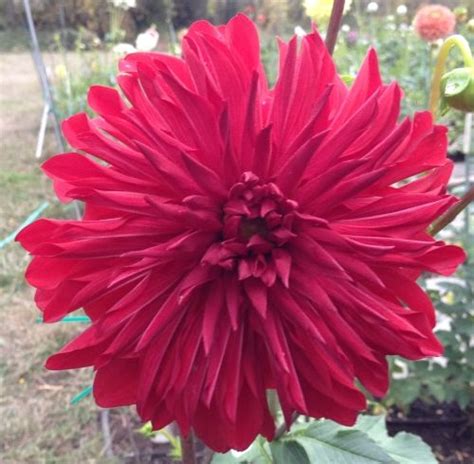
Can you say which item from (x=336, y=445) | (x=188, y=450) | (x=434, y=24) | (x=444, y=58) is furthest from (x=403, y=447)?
(x=434, y=24)

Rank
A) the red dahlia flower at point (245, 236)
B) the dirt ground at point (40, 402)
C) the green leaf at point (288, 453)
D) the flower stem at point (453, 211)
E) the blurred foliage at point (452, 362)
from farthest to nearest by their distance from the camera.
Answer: the dirt ground at point (40, 402), the blurred foliage at point (452, 362), the green leaf at point (288, 453), the flower stem at point (453, 211), the red dahlia flower at point (245, 236)

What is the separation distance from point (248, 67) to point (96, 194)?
0.13 meters

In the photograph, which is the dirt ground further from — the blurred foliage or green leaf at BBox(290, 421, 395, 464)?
green leaf at BBox(290, 421, 395, 464)

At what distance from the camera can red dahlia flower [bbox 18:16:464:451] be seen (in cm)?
43

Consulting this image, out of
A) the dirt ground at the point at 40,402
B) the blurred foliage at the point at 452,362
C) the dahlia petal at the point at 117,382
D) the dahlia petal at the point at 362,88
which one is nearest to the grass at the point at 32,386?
the dirt ground at the point at 40,402

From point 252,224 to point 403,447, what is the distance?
558 mm

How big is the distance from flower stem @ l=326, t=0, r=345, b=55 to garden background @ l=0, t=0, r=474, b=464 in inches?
2.3

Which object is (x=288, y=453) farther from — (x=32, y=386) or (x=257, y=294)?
(x=32, y=386)

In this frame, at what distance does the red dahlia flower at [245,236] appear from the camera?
1.41ft

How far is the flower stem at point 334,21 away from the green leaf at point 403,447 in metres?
0.50

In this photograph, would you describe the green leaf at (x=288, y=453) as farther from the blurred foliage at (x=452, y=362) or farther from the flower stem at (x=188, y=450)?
the blurred foliage at (x=452, y=362)

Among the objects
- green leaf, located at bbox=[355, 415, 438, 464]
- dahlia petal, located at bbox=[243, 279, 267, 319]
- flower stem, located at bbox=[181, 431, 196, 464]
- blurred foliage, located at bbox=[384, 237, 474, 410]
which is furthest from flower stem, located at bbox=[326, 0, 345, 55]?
blurred foliage, located at bbox=[384, 237, 474, 410]

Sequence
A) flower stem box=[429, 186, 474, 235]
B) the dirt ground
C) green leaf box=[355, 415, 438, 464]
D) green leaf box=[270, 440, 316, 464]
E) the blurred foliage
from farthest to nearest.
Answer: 1. the dirt ground
2. the blurred foliage
3. green leaf box=[355, 415, 438, 464]
4. green leaf box=[270, 440, 316, 464]
5. flower stem box=[429, 186, 474, 235]

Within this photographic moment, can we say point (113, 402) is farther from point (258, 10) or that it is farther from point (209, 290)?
point (258, 10)
